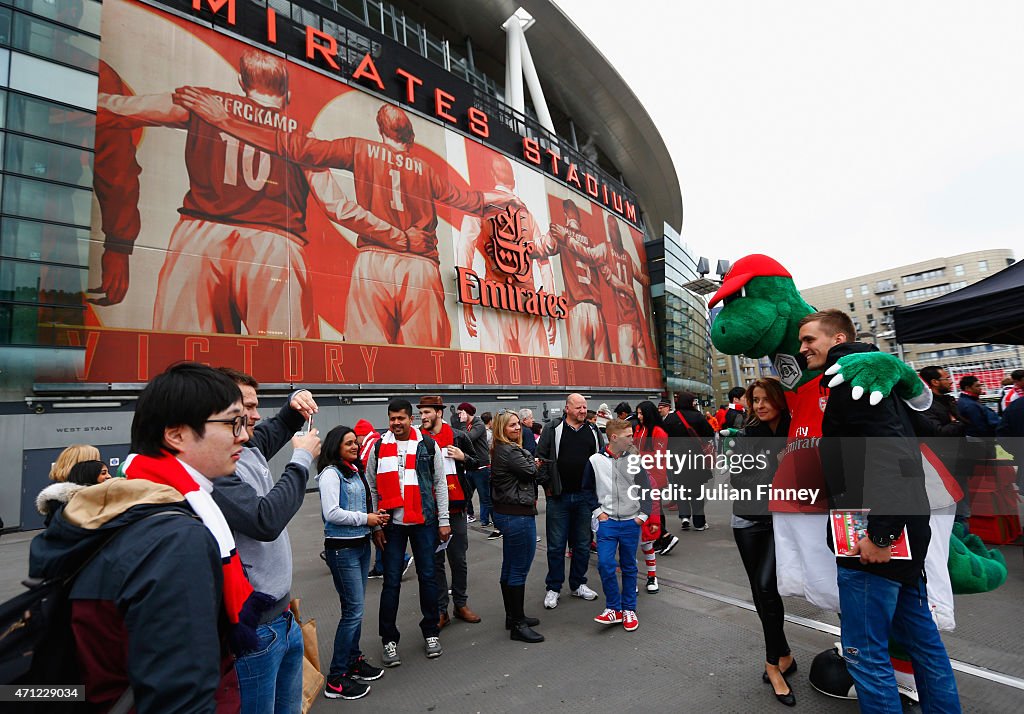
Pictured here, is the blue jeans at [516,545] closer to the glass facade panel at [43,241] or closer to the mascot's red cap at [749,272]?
the mascot's red cap at [749,272]

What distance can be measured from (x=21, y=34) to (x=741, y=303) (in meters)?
16.4

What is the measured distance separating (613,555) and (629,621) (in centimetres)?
52

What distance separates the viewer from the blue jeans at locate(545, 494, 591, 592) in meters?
4.88

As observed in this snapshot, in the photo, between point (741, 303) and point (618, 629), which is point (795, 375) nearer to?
point (741, 303)

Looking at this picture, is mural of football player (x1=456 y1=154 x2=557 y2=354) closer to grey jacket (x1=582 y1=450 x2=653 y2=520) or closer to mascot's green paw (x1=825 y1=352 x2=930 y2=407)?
grey jacket (x1=582 y1=450 x2=653 y2=520)

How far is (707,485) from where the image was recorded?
8578mm

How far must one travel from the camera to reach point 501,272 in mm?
21672

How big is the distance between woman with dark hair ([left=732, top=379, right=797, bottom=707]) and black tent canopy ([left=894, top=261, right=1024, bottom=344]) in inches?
143

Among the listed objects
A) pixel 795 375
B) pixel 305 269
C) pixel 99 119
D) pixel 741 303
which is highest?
pixel 99 119

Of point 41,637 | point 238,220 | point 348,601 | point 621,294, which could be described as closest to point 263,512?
point 41,637

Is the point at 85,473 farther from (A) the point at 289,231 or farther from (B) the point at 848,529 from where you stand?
(A) the point at 289,231

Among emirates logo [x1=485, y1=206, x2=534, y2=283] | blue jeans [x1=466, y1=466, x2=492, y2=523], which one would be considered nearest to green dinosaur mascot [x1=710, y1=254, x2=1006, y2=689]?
blue jeans [x1=466, y1=466, x2=492, y2=523]

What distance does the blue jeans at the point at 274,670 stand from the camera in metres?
1.96

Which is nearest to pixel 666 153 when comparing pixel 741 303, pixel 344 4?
pixel 344 4
